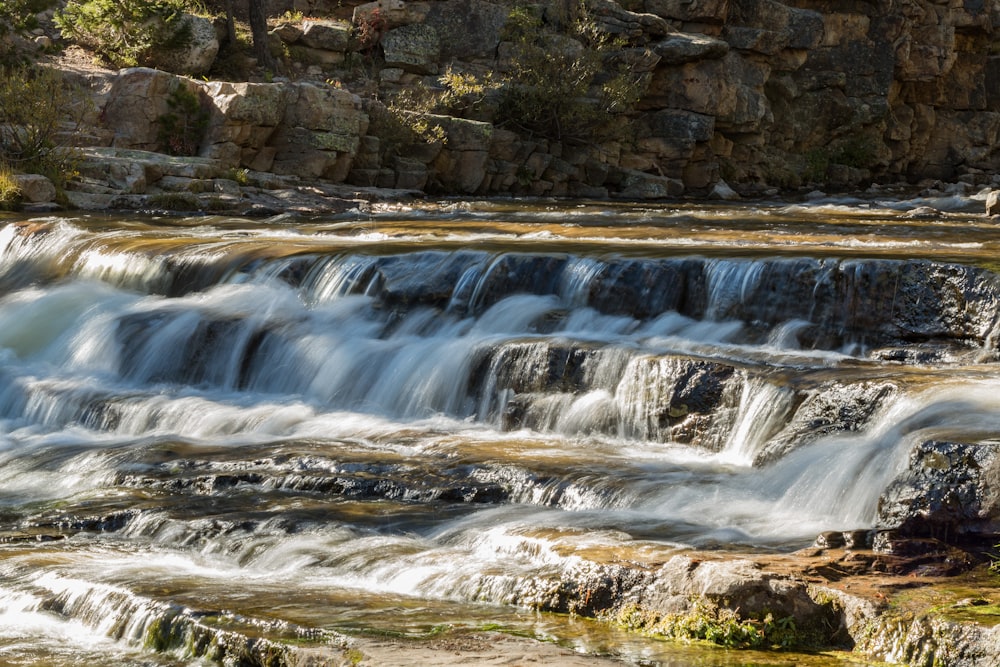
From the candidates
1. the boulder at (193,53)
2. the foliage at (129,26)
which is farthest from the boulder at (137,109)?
the boulder at (193,53)

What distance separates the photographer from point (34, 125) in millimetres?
21203

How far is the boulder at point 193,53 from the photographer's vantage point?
26.8m

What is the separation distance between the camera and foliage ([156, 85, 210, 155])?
2406cm

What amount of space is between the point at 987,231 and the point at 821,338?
6.89 m

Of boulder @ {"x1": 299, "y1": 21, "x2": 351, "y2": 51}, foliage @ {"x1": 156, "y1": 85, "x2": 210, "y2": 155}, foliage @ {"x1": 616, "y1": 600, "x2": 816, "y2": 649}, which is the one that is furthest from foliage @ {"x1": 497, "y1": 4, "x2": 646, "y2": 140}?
foliage @ {"x1": 616, "y1": 600, "x2": 816, "y2": 649}

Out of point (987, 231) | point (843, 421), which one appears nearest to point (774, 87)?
point (987, 231)

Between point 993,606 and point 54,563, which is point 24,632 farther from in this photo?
point 993,606

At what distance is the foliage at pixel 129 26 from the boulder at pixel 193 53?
8.8 inches

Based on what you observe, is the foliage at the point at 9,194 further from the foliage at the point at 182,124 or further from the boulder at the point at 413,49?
the boulder at the point at 413,49

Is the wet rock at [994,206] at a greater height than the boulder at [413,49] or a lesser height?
lesser

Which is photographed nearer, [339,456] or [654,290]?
[339,456]

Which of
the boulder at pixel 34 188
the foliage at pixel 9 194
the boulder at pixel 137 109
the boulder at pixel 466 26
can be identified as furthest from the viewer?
the boulder at pixel 466 26

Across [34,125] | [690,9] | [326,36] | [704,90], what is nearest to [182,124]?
[34,125]

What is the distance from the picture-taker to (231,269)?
1477cm
